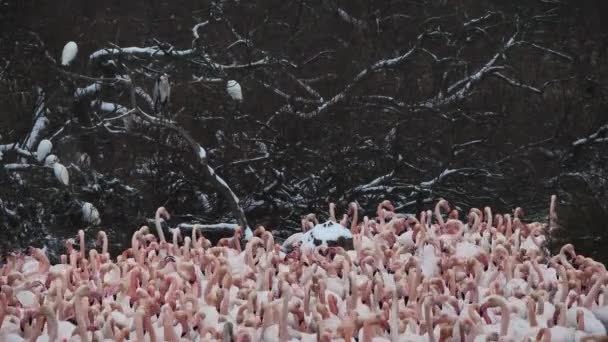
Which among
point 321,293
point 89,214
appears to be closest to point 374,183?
point 89,214

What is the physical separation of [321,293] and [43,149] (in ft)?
9.79

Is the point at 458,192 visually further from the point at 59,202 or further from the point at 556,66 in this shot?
the point at 59,202

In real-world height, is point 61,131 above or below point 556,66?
below

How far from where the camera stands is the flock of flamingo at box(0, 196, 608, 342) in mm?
4441

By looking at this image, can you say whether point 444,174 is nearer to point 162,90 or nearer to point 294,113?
point 294,113

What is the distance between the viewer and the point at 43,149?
707 centimetres

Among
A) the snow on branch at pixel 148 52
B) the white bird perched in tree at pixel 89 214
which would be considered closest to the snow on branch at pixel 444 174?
the snow on branch at pixel 148 52

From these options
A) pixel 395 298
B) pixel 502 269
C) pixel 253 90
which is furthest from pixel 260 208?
pixel 395 298

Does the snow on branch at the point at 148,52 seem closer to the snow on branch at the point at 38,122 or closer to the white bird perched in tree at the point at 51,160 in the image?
the snow on branch at the point at 38,122

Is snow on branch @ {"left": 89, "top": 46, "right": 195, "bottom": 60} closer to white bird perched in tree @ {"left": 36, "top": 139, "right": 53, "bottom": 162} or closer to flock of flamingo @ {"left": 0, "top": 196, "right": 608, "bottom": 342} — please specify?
white bird perched in tree @ {"left": 36, "top": 139, "right": 53, "bottom": 162}

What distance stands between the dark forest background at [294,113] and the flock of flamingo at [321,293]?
143cm

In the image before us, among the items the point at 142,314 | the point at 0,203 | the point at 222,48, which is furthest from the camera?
the point at 222,48

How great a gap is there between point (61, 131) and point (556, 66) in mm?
5449

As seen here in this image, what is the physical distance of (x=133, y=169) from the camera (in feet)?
27.5
